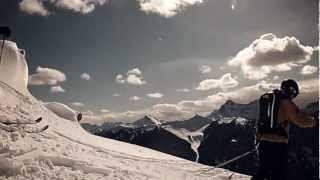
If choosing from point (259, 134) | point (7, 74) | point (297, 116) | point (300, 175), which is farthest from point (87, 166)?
point (300, 175)

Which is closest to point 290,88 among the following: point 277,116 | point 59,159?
point 277,116

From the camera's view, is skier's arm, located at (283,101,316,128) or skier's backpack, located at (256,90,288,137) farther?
skier's backpack, located at (256,90,288,137)

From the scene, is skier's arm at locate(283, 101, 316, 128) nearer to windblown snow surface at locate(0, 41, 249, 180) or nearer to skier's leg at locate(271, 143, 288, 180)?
skier's leg at locate(271, 143, 288, 180)

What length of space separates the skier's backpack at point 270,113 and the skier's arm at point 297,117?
0.55 ft

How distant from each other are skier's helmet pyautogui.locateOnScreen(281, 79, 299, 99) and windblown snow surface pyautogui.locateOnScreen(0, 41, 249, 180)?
16.0ft

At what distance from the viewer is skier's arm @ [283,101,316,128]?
222 inches

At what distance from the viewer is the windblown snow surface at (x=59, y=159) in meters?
8.78

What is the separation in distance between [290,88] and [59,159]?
20.6 feet

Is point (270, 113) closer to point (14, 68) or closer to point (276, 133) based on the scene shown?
point (276, 133)

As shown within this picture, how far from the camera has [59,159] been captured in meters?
9.79

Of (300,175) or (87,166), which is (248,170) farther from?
(87,166)

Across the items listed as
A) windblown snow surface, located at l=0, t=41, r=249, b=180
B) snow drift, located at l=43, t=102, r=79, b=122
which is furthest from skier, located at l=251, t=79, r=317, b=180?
snow drift, located at l=43, t=102, r=79, b=122

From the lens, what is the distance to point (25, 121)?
12.2 meters

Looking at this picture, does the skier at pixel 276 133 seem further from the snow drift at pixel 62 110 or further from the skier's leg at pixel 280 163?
the snow drift at pixel 62 110
